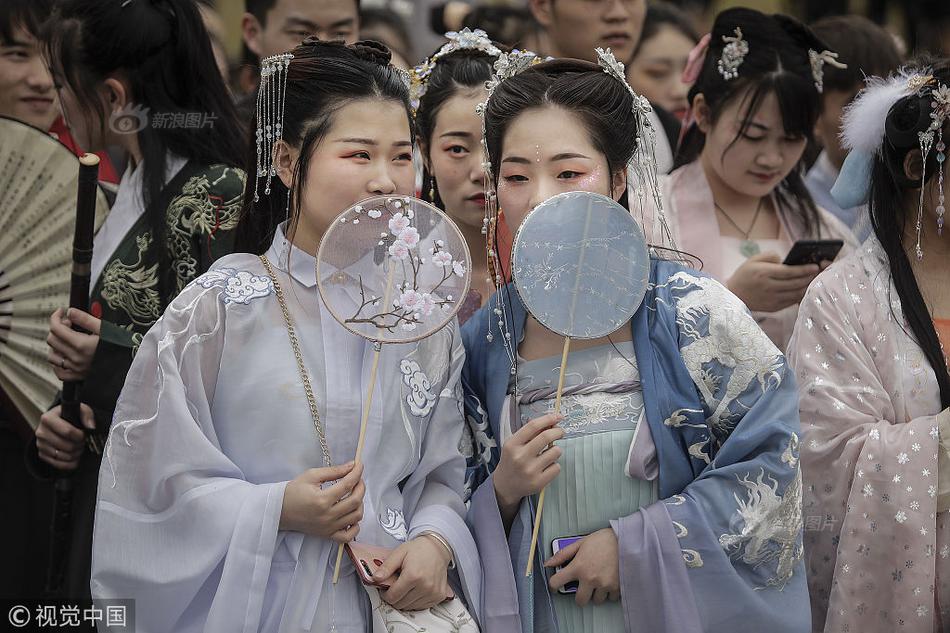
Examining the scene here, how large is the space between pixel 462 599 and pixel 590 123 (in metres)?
1.20

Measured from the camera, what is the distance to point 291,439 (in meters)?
2.69

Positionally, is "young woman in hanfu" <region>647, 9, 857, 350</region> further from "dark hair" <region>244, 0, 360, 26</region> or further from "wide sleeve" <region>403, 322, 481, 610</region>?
"dark hair" <region>244, 0, 360, 26</region>

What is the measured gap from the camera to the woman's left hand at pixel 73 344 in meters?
3.38

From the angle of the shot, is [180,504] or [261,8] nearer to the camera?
[180,504]

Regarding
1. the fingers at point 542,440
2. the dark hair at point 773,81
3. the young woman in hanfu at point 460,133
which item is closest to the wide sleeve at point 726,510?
the fingers at point 542,440

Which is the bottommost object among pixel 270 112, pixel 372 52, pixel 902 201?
pixel 902 201

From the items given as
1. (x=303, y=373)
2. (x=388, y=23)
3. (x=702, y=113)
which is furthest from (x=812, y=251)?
(x=388, y=23)

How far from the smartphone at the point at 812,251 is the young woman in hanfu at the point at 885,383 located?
0.27m

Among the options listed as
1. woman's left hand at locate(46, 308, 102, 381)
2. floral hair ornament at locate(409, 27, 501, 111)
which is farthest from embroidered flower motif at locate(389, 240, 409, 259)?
floral hair ornament at locate(409, 27, 501, 111)

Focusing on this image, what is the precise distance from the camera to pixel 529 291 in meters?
2.76

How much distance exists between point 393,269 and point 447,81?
1.31 metres

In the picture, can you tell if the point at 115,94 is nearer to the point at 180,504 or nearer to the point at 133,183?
the point at 133,183

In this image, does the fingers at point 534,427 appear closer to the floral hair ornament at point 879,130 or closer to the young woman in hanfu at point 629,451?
the young woman in hanfu at point 629,451

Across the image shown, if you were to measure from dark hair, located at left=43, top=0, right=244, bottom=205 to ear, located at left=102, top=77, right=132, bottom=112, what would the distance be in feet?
0.06
